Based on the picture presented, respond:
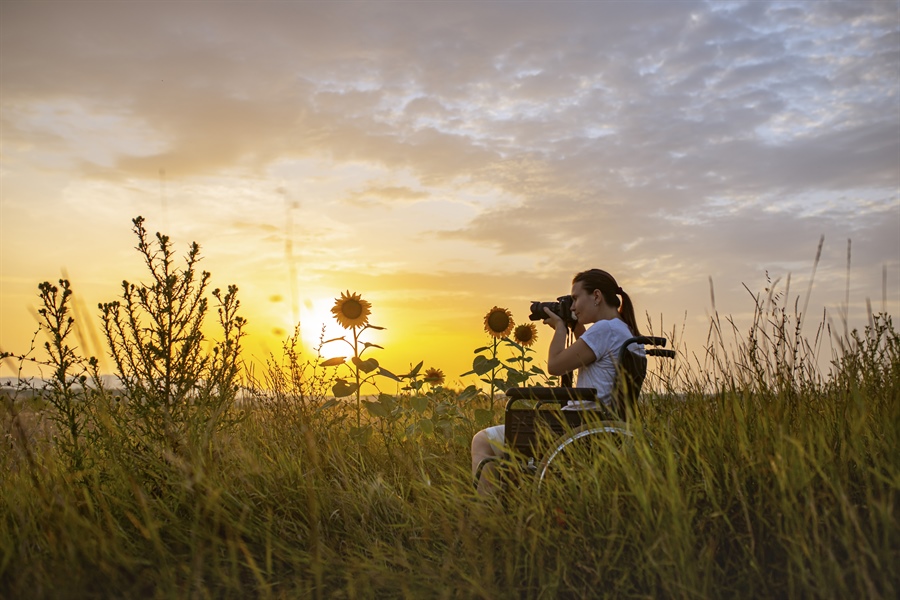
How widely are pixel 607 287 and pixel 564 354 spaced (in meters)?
0.63

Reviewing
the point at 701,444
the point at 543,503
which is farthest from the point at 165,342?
the point at 701,444

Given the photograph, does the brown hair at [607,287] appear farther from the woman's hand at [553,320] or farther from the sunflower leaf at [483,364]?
the sunflower leaf at [483,364]

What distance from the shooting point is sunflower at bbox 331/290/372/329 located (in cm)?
543

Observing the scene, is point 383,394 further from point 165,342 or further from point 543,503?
point 543,503

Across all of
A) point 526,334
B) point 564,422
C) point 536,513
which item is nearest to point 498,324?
point 526,334

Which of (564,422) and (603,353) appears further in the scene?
(603,353)

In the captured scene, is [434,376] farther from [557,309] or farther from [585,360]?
[585,360]

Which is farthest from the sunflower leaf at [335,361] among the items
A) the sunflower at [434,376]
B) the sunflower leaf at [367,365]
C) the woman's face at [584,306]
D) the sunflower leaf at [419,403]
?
the woman's face at [584,306]

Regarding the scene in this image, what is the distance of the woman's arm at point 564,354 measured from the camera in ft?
13.1

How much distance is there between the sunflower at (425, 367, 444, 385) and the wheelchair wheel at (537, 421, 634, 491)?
9.19 feet

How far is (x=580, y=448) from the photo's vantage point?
11.3ft

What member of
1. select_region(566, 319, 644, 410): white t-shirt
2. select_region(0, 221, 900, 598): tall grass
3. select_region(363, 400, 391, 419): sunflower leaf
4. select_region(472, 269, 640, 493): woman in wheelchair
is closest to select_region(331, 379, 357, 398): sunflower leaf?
select_region(363, 400, 391, 419): sunflower leaf

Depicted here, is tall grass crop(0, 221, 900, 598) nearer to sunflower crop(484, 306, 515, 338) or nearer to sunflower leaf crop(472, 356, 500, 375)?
sunflower leaf crop(472, 356, 500, 375)

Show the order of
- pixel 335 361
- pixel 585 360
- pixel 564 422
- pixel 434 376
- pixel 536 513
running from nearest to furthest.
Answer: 1. pixel 536 513
2. pixel 564 422
3. pixel 585 360
4. pixel 335 361
5. pixel 434 376
